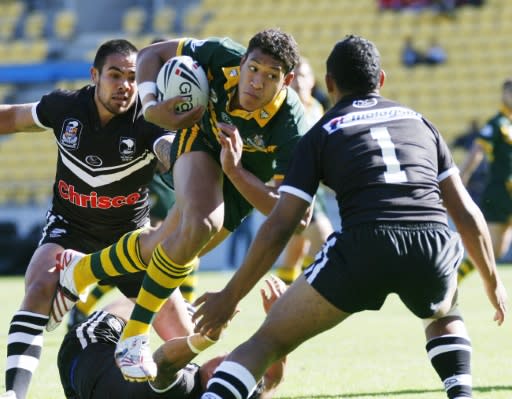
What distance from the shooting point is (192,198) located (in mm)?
5605

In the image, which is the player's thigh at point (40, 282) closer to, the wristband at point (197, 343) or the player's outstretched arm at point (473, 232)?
the wristband at point (197, 343)

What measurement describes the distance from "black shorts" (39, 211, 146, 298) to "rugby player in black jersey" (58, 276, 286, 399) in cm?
89

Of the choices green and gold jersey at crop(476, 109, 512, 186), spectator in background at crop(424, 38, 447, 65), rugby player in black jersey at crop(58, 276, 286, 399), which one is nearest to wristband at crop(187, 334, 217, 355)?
rugby player in black jersey at crop(58, 276, 286, 399)

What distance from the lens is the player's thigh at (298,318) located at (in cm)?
456

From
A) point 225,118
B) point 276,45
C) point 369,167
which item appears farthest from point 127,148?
point 369,167

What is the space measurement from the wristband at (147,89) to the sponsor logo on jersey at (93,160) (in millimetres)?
765

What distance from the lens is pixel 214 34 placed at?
901 inches

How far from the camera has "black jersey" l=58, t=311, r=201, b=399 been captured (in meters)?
5.25

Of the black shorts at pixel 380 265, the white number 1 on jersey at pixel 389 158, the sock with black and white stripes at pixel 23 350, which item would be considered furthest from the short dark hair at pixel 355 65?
the sock with black and white stripes at pixel 23 350

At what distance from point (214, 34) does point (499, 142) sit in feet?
39.1

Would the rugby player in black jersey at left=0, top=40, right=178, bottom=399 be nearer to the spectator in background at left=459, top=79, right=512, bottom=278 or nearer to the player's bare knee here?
the player's bare knee

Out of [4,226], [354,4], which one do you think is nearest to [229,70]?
[4,226]

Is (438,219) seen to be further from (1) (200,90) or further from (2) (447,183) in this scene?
(1) (200,90)

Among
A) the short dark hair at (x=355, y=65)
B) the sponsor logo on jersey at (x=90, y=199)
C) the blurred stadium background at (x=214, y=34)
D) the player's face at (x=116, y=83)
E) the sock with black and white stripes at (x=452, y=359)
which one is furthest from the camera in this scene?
the blurred stadium background at (x=214, y=34)
